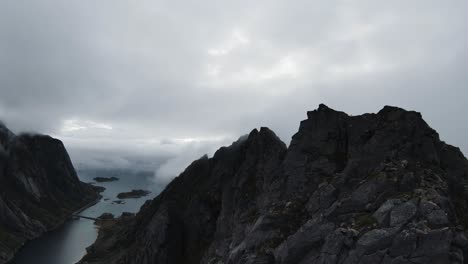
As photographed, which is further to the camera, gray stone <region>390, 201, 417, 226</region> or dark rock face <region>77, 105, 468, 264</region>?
gray stone <region>390, 201, 417, 226</region>

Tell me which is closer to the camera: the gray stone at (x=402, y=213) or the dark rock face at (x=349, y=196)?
the dark rock face at (x=349, y=196)

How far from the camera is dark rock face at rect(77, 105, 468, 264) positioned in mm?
55516

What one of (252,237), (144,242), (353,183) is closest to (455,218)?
(353,183)

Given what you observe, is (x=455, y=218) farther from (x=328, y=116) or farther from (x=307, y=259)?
(x=328, y=116)

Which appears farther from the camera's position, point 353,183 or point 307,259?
point 353,183

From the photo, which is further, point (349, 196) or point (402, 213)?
point (349, 196)

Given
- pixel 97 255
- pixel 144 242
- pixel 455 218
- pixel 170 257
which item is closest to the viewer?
pixel 455 218

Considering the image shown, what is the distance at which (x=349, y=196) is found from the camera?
68188 mm

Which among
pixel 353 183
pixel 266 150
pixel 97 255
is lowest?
pixel 97 255

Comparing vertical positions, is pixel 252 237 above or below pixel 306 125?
below

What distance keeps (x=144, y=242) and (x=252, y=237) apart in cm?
9730

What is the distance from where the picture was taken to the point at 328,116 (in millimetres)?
105500

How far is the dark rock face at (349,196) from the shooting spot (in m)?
55.5

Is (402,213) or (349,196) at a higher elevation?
(349,196)
